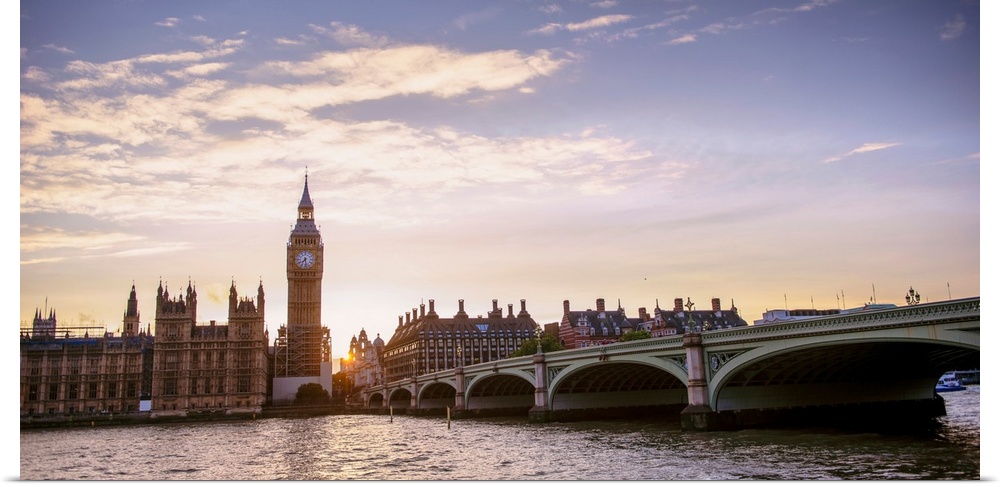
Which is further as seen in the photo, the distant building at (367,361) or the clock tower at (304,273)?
the distant building at (367,361)

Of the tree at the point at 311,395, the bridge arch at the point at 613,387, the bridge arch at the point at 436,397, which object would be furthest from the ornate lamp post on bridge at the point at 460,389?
the tree at the point at 311,395

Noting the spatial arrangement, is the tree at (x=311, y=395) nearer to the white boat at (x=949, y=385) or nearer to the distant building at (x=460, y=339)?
the distant building at (x=460, y=339)

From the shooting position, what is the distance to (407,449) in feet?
115

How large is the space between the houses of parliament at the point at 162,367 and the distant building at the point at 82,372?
0.33 ft

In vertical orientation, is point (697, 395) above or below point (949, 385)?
above

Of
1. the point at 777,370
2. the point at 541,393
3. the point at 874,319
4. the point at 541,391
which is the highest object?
the point at 874,319

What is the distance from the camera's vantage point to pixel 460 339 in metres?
124

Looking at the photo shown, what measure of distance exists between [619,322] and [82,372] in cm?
6726

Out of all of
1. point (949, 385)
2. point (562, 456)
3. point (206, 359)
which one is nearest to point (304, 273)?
point (206, 359)

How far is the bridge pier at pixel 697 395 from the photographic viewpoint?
34562 mm

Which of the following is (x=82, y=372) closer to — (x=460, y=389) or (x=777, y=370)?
(x=460, y=389)

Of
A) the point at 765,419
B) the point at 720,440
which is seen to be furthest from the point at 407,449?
the point at 765,419

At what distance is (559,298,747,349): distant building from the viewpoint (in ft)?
334
